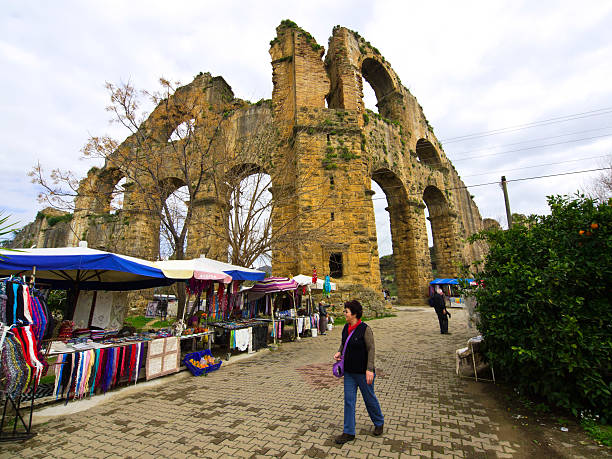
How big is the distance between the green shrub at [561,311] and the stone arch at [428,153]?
19.3 m

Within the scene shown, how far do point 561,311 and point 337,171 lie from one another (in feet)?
38.2

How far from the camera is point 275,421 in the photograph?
366 cm

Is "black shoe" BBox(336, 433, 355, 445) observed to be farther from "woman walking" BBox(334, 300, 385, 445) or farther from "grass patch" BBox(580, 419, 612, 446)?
"grass patch" BBox(580, 419, 612, 446)

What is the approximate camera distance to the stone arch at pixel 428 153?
2184 centimetres

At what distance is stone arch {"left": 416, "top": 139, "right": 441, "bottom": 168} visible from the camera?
21.8 metres

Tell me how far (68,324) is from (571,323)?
26.9 feet

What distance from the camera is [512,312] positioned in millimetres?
3969

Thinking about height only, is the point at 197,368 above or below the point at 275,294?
below

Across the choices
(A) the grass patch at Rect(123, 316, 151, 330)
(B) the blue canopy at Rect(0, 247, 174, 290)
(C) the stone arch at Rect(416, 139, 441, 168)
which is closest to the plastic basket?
(B) the blue canopy at Rect(0, 247, 174, 290)

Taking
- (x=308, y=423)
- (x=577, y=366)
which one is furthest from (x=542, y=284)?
(x=308, y=423)

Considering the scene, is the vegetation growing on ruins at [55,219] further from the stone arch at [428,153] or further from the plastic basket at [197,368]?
the stone arch at [428,153]

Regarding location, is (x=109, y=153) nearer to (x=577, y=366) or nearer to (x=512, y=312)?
(x=512, y=312)

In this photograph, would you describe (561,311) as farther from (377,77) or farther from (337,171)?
(377,77)

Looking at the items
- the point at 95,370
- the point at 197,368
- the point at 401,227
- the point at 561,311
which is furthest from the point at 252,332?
the point at 401,227
